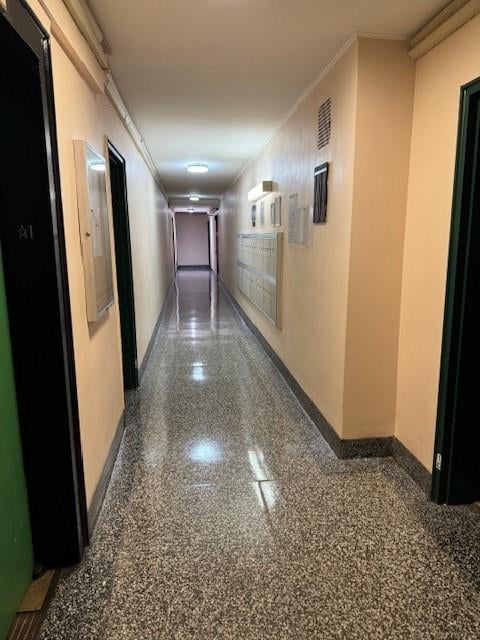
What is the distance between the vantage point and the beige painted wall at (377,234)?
2.35 meters

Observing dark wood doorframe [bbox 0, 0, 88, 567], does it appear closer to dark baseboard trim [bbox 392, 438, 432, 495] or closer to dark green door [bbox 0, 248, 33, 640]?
dark green door [bbox 0, 248, 33, 640]

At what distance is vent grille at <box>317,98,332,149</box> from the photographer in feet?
9.05

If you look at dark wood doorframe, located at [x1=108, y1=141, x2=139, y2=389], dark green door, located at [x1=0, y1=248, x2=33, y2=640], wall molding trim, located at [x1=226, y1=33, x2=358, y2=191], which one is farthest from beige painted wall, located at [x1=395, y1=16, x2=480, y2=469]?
dark wood doorframe, located at [x1=108, y1=141, x2=139, y2=389]

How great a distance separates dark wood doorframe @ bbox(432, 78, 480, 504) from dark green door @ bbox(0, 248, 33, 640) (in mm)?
1986

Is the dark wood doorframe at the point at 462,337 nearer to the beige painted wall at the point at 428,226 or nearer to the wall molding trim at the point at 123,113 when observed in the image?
the beige painted wall at the point at 428,226

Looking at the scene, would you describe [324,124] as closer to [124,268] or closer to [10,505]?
[124,268]

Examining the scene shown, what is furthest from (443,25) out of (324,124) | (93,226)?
(93,226)

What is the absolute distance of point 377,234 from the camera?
248cm

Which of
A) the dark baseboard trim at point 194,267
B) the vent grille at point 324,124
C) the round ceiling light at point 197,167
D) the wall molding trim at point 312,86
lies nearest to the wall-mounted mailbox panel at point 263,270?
→ the wall molding trim at point 312,86

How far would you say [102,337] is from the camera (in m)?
2.52

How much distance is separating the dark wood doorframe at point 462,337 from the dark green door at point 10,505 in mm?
1986

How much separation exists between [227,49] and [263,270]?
285cm

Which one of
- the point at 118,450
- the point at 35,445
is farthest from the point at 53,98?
the point at 118,450

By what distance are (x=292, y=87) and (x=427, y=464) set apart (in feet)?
8.78
